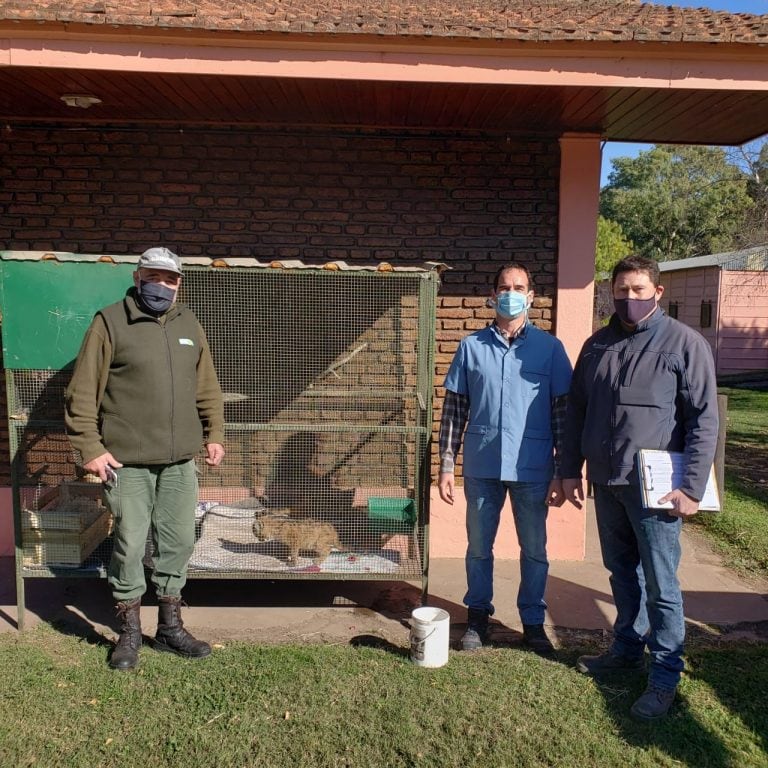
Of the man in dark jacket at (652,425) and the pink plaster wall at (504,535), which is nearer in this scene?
the man in dark jacket at (652,425)

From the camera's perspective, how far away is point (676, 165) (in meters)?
44.8

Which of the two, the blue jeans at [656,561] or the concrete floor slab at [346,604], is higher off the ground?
the blue jeans at [656,561]

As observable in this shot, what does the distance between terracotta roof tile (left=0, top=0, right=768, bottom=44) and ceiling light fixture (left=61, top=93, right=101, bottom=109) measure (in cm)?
55

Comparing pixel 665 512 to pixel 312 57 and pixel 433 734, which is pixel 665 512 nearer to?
pixel 433 734

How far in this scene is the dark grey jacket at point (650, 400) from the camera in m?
3.08

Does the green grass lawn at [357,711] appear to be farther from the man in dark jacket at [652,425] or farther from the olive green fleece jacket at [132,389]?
the olive green fleece jacket at [132,389]

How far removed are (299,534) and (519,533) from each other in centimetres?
132

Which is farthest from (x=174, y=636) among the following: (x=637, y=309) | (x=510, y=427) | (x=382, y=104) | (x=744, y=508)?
(x=744, y=508)

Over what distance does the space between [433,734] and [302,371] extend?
8.32 ft

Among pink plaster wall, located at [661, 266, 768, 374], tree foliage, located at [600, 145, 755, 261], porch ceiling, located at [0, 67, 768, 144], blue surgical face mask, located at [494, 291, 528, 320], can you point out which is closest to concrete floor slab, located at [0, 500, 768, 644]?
blue surgical face mask, located at [494, 291, 528, 320]

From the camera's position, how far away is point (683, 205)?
129ft

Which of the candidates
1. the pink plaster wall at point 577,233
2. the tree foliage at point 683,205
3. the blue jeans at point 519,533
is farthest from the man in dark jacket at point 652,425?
the tree foliage at point 683,205

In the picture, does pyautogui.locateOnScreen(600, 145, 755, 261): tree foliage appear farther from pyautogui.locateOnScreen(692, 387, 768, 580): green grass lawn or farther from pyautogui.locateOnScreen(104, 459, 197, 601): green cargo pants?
pyautogui.locateOnScreen(104, 459, 197, 601): green cargo pants

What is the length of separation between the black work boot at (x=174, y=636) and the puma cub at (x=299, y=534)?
0.70m
